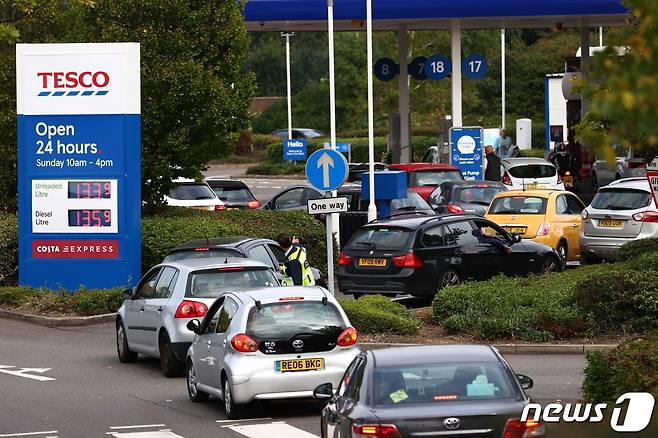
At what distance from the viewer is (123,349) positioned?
19.7m

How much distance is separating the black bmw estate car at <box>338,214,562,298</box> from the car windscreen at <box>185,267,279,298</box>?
585cm

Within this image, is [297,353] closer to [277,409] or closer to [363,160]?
[277,409]

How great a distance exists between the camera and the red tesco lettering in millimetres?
26047

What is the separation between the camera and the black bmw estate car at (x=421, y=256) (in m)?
23.6

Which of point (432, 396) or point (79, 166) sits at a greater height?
point (79, 166)

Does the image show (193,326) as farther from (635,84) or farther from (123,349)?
(635,84)

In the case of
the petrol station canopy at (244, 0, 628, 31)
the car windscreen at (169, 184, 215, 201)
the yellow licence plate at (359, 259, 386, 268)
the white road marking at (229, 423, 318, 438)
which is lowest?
the white road marking at (229, 423, 318, 438)

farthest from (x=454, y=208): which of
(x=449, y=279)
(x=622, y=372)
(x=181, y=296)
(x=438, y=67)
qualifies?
(x=622, y=372)

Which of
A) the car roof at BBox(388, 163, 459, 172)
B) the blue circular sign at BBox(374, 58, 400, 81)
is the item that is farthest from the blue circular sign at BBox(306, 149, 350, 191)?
the blue circular sign at BBox(374, 58, 400, 81)

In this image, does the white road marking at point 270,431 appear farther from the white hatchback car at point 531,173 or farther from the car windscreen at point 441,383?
the white hatchback car at point 531,173

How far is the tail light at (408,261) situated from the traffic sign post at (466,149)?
54.4 feet

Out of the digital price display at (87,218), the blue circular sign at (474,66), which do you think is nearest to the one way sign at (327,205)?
the digital price display at (87,218)

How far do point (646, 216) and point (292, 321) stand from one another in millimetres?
14299

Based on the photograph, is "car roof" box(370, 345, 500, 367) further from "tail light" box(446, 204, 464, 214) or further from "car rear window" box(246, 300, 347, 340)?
"tail light" box(446, 204, 464, 214)
